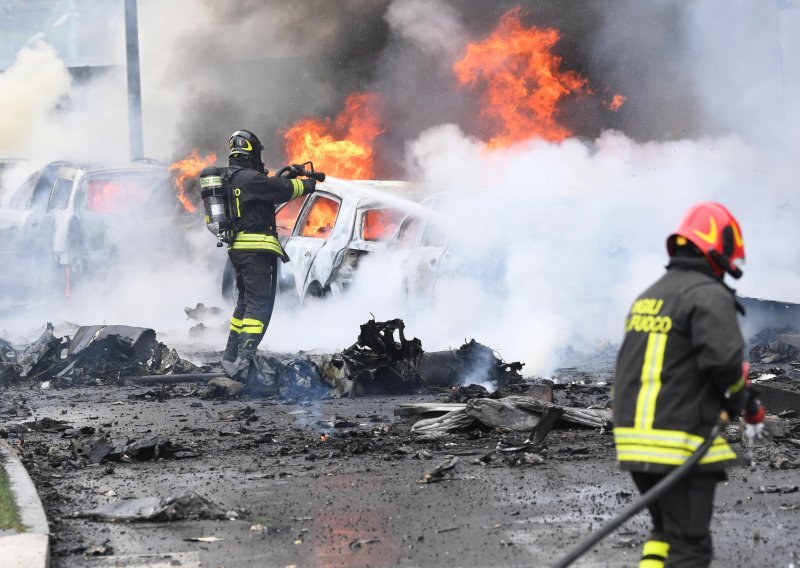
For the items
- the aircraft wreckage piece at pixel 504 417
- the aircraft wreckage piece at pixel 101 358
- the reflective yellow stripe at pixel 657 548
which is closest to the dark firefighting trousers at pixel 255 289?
the aircraft wreckage piece at pixel 101 358

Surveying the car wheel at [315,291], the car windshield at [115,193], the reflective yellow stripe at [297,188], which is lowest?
the car wheel at [315,291]

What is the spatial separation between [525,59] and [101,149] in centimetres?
1193

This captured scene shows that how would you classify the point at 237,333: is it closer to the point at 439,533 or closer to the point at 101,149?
the point at 439,533

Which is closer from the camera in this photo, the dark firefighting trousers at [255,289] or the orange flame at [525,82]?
the dark firefighting trousers at [255,289]

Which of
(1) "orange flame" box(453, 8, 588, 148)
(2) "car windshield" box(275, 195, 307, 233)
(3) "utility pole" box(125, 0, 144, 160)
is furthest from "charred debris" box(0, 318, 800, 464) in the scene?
(3) "utility pole" box(125, 0, 144, 160)

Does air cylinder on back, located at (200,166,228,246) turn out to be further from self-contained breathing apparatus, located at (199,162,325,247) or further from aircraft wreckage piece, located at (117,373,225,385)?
aircraft wreckage piece, located at (117,373,225,385)

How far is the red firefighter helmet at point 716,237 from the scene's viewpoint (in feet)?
13.2

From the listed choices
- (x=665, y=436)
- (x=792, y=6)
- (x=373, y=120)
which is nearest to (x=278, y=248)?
(x=665, y=436)

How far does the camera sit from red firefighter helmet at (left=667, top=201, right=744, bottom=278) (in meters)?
4.02

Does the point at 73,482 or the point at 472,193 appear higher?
the point at 472,193

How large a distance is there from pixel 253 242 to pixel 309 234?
89.2 inches

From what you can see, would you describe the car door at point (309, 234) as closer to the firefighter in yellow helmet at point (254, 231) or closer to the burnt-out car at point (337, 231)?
the burnt-out car at point (337, 231)

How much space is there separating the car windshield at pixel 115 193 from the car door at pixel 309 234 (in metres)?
3.93

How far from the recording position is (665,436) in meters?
3.98
